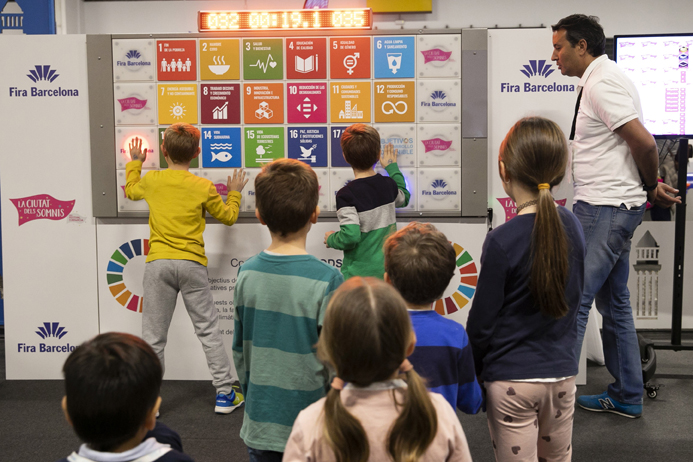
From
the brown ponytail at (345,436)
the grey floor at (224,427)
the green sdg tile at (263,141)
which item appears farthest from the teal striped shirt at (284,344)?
the green sdg tile at (263,141)

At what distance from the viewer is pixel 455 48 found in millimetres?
3424

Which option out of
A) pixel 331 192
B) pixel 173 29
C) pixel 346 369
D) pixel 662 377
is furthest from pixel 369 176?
pixel 173 29

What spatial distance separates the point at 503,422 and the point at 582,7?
6533mm

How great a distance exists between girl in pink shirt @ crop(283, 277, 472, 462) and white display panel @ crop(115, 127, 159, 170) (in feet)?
8.70

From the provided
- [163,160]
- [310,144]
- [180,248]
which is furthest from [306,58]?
[180,248]

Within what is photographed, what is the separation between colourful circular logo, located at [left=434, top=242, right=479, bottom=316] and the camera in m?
3.50

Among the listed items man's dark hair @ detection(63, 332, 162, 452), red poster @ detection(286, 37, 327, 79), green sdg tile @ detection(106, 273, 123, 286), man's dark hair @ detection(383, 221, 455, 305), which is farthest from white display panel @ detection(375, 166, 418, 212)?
man's dark hair @ detection(63, 332, 162, 452)

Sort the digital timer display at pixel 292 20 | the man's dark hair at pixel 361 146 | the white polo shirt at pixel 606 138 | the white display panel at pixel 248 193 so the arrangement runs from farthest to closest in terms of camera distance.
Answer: the white display panel at pixel 248 193, the digital timer display at pixel 292 20, the man's dark hair at pixel 361 146, the white polo shirt at pixel 606 138

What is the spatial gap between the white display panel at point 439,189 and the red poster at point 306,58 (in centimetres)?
85

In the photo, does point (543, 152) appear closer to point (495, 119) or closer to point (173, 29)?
point (495, 119)

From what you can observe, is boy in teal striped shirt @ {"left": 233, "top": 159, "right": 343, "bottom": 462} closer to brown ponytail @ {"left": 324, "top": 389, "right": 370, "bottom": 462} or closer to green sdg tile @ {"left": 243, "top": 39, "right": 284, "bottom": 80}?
brown ponytail @ {"left": 324, "top": 389, "right": 370, "bottom": 462}

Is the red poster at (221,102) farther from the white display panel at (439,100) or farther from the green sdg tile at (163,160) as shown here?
the white display panel at (439,100)

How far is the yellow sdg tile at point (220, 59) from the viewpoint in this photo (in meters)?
3.47

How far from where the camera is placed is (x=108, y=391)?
1.10 meters
